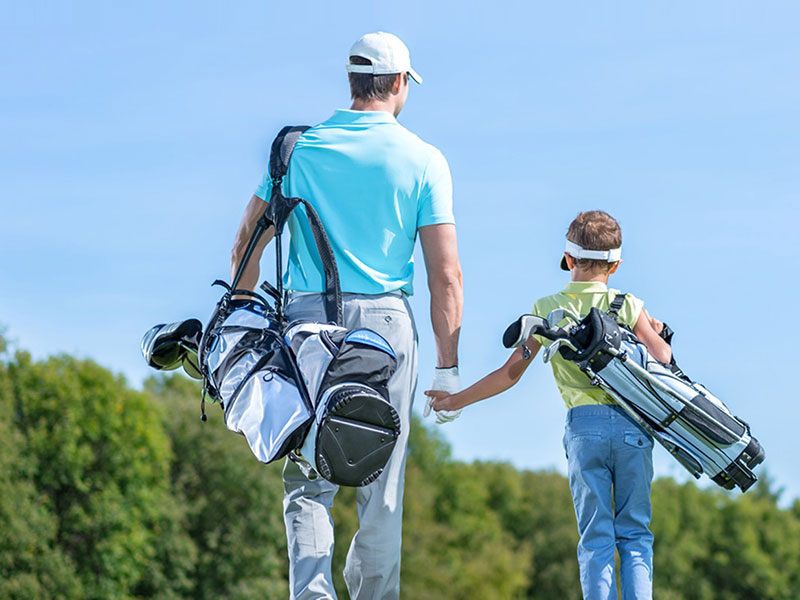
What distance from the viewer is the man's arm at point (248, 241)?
6305 mm

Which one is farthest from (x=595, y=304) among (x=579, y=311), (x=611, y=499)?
(x=611, y=499)

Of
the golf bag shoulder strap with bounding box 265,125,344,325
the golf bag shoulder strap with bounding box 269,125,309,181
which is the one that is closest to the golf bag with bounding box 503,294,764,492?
the golf bag shoulder strap with bounding box 265,125,344,325

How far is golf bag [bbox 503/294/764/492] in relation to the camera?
6.19 meters

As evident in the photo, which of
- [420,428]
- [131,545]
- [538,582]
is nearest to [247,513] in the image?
[131,545]

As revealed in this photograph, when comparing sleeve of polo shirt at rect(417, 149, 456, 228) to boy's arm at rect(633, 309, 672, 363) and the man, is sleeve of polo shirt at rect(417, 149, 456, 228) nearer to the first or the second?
A: the man

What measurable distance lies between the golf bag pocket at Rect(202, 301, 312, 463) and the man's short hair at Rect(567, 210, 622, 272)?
184cm

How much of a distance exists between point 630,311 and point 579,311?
28 centimetres

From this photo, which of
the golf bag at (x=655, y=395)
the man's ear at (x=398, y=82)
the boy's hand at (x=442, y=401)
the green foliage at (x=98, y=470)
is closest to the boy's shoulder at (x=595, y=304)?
the golf bag at (x=655, y=395)

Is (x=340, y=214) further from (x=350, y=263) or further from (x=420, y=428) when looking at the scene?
(x=420, y=428)

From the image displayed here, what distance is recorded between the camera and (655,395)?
20.5 feet

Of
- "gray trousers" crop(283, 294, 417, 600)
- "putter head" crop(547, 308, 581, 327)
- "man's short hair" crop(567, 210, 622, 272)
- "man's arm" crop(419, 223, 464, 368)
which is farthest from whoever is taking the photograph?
"man's short hair" crop(567, 210, 622, 272)

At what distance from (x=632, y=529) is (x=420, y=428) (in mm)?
61673

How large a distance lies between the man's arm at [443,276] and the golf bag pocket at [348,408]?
736mm

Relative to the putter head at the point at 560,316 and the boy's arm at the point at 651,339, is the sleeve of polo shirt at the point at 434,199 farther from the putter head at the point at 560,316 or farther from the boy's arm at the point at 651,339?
the boy's arm at the point at 651,339
